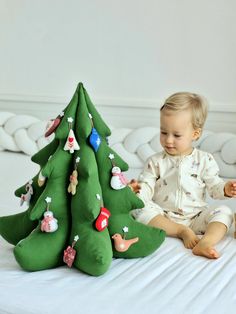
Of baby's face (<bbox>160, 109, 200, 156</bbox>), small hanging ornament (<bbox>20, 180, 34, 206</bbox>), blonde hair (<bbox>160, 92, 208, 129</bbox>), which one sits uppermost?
blonde hair (<bbox>160, 92, 208, 129</bbox>)

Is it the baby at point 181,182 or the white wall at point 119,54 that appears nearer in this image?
the baby at point 181,182

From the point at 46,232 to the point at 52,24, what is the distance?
48.7 inches

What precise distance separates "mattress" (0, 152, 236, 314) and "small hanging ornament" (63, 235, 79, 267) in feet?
0.05

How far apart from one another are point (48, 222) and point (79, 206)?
0.06 metres

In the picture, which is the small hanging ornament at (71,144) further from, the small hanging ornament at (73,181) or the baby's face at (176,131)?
the baby's face at (176,131)

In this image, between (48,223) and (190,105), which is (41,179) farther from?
(190,105)

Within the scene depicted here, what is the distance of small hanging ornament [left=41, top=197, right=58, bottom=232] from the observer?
1.01 m

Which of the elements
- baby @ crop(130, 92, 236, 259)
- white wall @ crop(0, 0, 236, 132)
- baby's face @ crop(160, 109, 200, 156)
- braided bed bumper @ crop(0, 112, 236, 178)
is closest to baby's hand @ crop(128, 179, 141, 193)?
baby @ crop(130, 92, 236, 259)

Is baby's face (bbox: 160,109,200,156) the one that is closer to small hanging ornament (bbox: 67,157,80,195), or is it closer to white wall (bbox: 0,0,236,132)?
small hanging ornament (bbox: 67,157,80,195)

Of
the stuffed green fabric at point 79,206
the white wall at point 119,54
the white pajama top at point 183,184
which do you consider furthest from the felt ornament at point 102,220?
the white wall at point 119,54

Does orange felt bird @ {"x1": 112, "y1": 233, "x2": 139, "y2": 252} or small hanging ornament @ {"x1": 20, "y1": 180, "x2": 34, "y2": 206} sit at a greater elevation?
small hanging ornament @ {"x1": 20, "y1": 180, "x2": 34, "y2": 206}

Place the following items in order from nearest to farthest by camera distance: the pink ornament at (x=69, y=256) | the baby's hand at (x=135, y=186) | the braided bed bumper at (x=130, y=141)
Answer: the pink ornament at (x=69, y=256), the baby's hand at (x=135, y=186), the braided bed bumper at (x=130, y=141)

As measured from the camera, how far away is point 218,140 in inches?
67.5

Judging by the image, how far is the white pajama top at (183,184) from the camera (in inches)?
49.6
